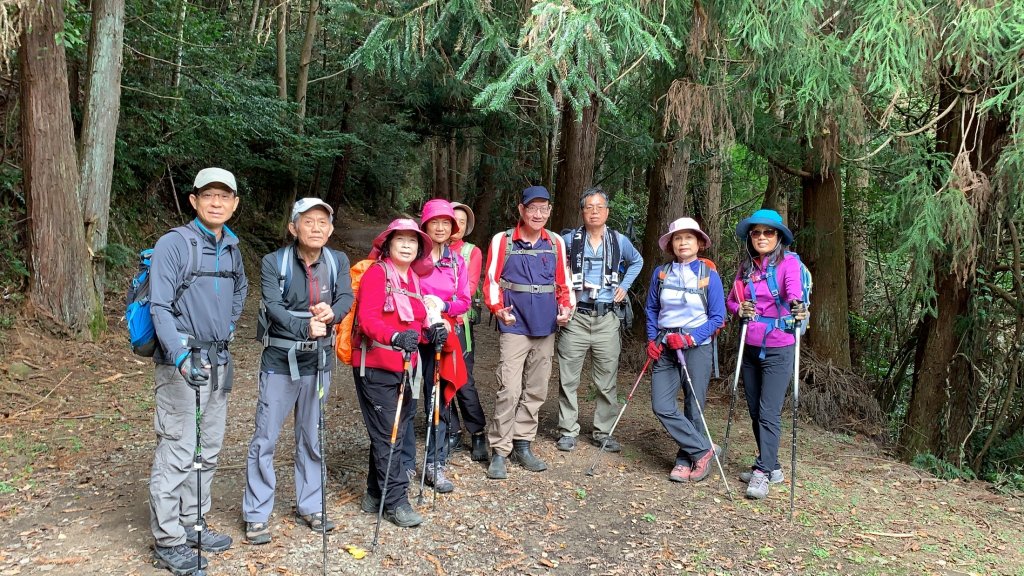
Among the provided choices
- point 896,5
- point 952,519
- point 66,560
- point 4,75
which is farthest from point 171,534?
point 4,75

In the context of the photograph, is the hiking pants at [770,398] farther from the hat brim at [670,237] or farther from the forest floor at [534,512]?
the hat brim at [670,237]

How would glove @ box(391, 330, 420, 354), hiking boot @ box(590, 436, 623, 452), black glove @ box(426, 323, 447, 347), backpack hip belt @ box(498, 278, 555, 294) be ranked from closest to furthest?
1. glove @ box(391, 330, 420, 354)
2. black glove @ box(426, 323, 447, 347)
3. backpack hip belt @ box(498, 278, 555, 294)
4. hiking boot @ box(590, 436, 623, 452)

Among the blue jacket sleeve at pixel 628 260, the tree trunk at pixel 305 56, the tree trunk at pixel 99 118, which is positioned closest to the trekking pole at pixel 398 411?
the blue jacket sleeve at pixel 628 260

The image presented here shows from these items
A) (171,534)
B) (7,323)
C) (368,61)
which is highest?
(368,61)

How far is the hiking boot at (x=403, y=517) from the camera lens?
4336 millimetres

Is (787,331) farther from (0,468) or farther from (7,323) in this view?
(7,323)

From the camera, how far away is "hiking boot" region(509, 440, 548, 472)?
18.0 ft

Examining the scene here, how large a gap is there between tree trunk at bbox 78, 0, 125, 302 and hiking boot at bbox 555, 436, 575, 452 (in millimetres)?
6540

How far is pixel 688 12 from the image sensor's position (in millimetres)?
5941

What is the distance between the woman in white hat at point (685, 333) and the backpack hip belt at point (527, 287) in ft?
3.07

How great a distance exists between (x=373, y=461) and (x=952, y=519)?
436 cm

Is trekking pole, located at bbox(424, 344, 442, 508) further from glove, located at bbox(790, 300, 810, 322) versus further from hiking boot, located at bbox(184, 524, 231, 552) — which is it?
glove, located at bbox(790, 300, 810, 322)

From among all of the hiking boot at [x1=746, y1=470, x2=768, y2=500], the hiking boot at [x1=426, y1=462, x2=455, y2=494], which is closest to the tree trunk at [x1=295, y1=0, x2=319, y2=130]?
the hiking boot at [x1=426, y1=462, x2=455, y2=494]

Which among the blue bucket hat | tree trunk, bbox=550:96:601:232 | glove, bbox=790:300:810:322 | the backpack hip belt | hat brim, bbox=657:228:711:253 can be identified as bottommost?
glove, bbox=790:300:810:322
